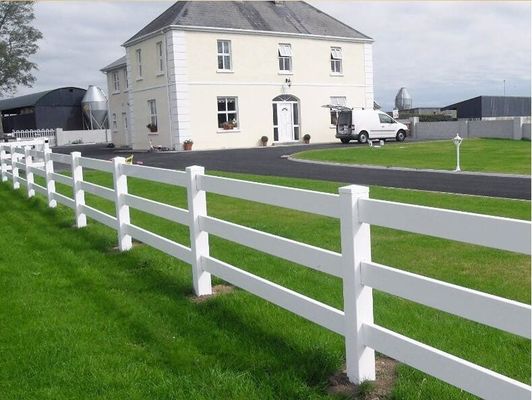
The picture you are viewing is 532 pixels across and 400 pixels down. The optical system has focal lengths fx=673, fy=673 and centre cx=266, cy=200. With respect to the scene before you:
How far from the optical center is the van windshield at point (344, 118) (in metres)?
37.5

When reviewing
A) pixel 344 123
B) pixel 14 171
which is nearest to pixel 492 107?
pixel 344 123

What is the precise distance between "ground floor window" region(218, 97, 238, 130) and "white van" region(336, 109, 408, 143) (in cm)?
589

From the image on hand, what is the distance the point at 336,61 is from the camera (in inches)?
1658

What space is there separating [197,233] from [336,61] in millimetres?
37401

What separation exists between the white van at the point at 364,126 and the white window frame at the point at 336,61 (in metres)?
4.68

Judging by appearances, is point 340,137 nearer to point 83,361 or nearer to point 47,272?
point 47,272

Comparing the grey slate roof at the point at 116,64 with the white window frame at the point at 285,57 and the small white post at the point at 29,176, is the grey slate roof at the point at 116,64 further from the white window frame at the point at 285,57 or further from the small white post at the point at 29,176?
the small white post at the point at 29,176

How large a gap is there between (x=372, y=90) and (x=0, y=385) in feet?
135

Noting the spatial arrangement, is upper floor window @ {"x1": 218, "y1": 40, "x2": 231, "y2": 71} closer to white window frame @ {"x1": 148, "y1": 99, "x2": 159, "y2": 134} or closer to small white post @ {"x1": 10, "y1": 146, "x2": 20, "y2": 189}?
white window frame @ {"x1": 148, "y1": 99, "x2": 159, "y2": 134}

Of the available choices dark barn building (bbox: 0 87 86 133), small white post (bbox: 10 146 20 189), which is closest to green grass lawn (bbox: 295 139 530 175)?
small white post (bbox: 10 146 20 189)

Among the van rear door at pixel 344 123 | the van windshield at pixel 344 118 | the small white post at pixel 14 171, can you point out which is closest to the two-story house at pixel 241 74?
the van rear door at pixel 344 123

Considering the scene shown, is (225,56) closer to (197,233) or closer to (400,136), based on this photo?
(400,136)

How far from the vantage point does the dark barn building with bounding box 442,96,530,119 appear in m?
55.9

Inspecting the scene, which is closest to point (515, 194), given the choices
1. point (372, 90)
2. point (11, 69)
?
point (372, 90)
